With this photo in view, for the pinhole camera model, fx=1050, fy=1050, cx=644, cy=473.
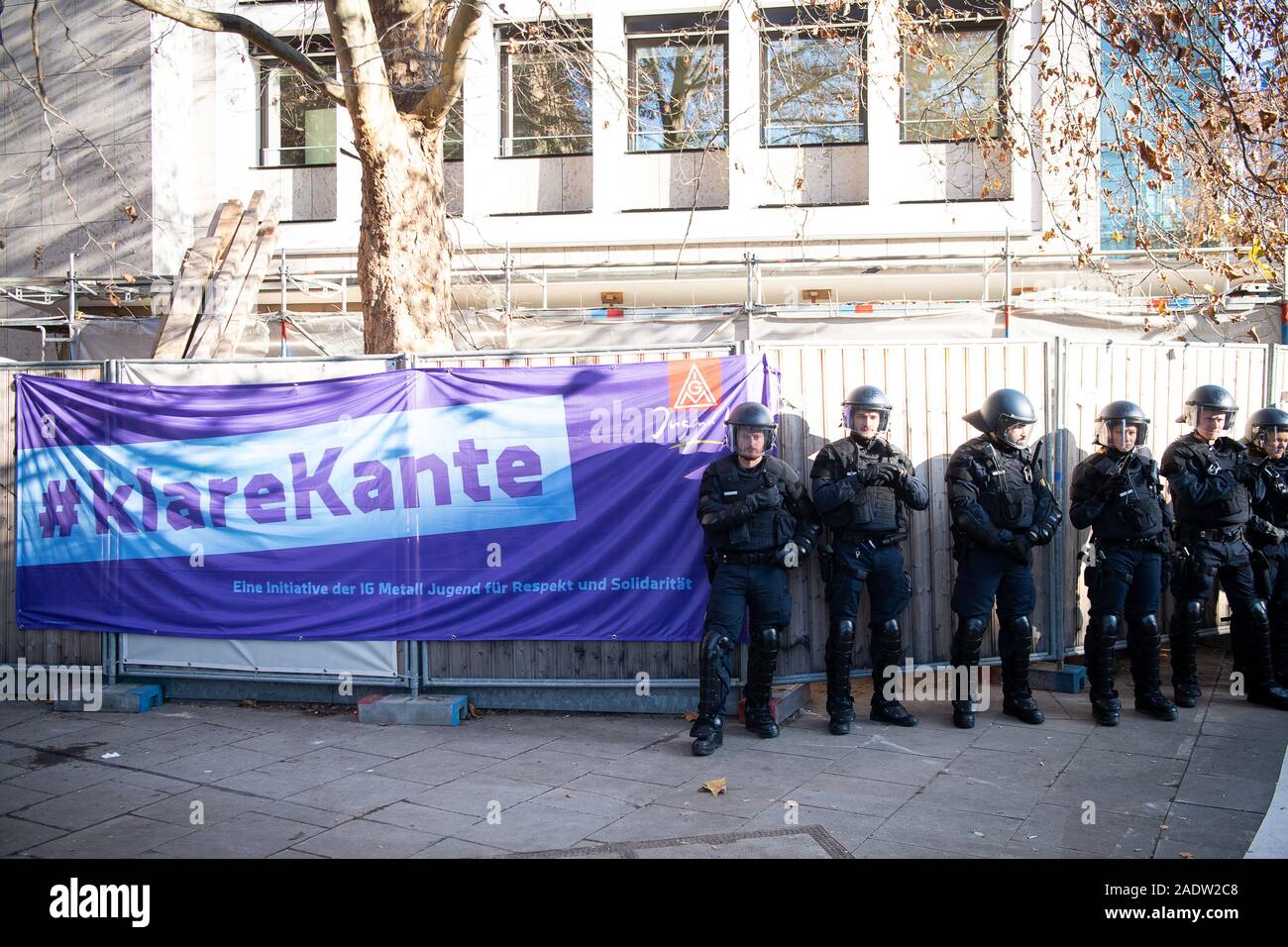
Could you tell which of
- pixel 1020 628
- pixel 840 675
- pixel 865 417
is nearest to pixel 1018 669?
pixel 1020 628

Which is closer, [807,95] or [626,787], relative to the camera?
[626,787]

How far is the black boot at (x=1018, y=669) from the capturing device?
23.7ft

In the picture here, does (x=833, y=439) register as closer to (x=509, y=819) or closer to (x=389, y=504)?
(x=389, y=504)

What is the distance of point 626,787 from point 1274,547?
5269 millimetres

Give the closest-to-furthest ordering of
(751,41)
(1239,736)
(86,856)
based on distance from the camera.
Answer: (86,856) < (1239,736) < (751,41)

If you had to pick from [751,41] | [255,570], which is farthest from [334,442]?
[751,41]

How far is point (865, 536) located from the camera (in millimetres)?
7117

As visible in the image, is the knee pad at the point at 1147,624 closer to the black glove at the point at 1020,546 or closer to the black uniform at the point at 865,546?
the black glove at the point at 1020,546

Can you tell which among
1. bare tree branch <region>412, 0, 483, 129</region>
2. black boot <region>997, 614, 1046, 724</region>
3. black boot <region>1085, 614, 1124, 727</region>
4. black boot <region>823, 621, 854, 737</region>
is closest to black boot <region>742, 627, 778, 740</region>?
black boot <region>823, 621, 854, 737</region>

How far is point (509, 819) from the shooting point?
5.39 meters

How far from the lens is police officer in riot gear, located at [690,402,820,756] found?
679 centimetres

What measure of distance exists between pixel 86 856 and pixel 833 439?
5354 mm

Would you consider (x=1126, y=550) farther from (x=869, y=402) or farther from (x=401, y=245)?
(x=401, y=245)

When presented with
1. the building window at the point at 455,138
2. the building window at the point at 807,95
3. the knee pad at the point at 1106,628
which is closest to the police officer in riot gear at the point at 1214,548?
the knee pad at the point at 1106,628
